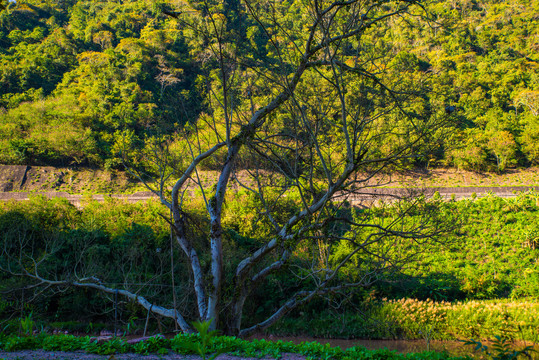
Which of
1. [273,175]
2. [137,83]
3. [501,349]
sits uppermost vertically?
[137,83]

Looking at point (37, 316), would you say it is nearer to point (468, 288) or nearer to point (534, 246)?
point (468, 288)

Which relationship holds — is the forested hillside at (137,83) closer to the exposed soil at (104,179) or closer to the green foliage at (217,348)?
the exposed soil at (104,179)

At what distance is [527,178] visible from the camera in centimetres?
2106

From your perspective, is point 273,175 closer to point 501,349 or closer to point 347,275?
point 347,275

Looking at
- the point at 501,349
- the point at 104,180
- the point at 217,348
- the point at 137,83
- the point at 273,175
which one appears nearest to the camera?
the point at 501,349

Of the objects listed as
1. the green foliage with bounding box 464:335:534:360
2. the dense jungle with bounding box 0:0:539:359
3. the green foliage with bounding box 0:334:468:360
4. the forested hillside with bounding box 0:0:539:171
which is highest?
the forested hillside with bounding box 0:0:539:171

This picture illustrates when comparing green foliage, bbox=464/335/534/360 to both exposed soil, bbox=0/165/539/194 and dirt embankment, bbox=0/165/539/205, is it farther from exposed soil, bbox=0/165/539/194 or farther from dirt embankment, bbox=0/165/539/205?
exposed soil, bbox=0/165/539/194

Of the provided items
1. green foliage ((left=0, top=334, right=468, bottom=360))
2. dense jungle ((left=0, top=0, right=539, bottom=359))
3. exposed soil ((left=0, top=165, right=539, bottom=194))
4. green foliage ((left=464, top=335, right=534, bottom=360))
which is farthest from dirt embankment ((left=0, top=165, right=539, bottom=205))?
green foliage ((left=464, top=335, right=534, bottom=360))

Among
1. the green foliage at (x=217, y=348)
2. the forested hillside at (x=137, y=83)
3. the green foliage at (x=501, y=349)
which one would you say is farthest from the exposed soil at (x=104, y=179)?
the green foliage at (x=501, y=349)

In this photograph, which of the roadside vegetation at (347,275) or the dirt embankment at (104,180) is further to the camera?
the dirt embankment at (104,180)

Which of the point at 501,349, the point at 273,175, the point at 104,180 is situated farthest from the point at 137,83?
the point at 501,349

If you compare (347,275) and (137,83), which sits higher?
(137,83)

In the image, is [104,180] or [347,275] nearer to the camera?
[347,275]

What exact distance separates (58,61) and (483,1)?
4801cm
